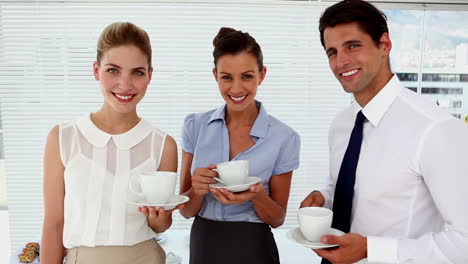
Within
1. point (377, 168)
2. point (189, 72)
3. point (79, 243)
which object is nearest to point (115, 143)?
point (79, 243)

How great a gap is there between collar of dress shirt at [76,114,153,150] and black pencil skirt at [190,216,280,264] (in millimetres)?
421

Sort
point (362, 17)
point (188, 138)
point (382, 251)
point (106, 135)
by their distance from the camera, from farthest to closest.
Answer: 1. point (188, 138)
2. point (106, 135)
3. point (362, 17)
4. point (382, 251)

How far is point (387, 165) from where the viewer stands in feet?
3.73

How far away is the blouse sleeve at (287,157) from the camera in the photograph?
58.2 inches

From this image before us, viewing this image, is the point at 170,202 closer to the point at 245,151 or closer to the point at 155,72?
the point at 245,151

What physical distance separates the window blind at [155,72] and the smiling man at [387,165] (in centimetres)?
237

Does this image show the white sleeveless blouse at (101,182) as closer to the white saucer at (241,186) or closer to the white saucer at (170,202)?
the white saucer at (170,202)

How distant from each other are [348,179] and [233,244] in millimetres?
486

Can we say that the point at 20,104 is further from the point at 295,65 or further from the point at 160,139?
the point at 160,139

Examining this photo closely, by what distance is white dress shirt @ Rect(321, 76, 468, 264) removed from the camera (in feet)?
3.28

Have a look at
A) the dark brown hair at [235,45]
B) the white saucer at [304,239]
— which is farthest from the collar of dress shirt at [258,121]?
the white saucer at [304,239]

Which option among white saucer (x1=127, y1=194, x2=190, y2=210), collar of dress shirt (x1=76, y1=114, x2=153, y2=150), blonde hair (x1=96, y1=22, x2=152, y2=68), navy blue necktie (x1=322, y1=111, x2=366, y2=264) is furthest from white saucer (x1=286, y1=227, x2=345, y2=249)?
blonde hair (x1=96, y1=22, x2=152, y2=68)

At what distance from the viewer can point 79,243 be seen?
1.21 m

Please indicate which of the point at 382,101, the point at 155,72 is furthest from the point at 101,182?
the point at 155,72
